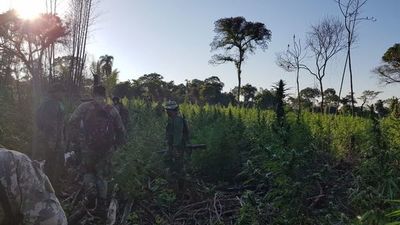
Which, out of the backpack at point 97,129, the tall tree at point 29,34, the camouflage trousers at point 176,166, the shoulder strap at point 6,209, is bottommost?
the camouflage trousers at point 176,166

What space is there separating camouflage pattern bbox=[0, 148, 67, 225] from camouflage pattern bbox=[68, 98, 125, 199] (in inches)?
125

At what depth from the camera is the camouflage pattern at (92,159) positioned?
225 inches

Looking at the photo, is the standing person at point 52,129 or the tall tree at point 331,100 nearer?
the standing person at point 52,129

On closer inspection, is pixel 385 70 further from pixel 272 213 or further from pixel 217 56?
pixel 272 213

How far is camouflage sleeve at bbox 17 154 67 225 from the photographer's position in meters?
2.37

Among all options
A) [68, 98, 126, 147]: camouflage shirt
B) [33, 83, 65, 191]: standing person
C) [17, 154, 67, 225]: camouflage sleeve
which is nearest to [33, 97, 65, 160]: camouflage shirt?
[33, 83, 65, 191]: standing person

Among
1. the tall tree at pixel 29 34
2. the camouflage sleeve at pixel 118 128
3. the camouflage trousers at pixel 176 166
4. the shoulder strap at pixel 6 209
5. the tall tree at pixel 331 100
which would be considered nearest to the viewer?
the shoulder strap at pixel 6 209

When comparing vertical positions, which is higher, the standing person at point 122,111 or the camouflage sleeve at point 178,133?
the standing person at point 122,111

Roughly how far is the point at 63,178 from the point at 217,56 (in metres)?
29.1

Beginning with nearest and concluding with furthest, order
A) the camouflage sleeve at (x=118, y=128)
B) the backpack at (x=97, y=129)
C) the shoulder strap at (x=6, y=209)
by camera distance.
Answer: the shoulder strap at (x=6, y=209) < the backpack at (x=97, y=129) < the camouflage sleeve at (x=118, y=128)

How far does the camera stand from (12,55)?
756 inches

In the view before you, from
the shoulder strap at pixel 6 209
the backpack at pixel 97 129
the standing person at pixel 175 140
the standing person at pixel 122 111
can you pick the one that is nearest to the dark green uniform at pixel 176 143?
the standing person at pixel 175 140

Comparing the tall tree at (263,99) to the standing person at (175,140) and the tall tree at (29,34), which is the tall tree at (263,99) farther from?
the tall tree at (29,34)

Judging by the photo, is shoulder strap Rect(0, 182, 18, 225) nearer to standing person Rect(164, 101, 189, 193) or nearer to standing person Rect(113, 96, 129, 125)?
standing person Rect(164, 101, 189, 193)
